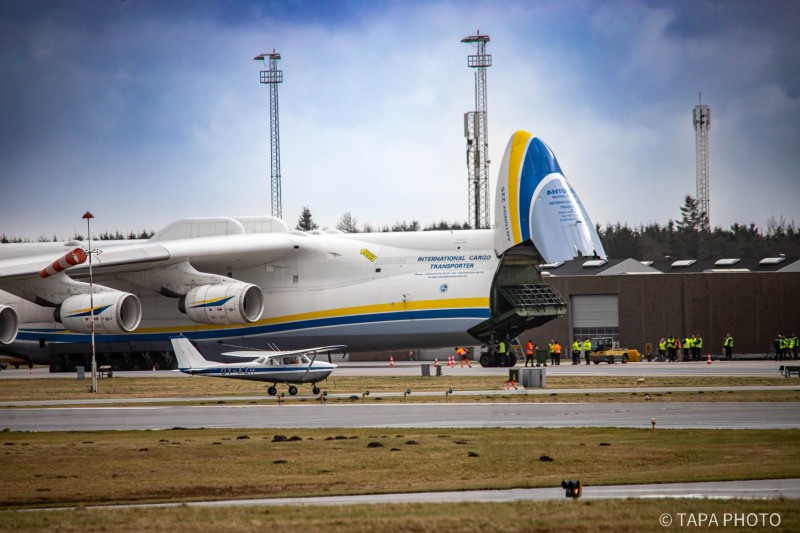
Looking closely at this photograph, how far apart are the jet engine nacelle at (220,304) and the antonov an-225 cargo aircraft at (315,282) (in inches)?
2.1

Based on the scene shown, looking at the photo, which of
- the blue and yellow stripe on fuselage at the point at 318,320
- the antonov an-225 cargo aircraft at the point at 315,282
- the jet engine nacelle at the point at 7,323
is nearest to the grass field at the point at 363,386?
the jet engine nacelle at the point at 7,323

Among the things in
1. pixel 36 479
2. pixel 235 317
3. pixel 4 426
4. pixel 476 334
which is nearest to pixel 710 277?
pixel 476 334

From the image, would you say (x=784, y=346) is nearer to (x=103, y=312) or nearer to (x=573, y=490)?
(x=103, y=312)

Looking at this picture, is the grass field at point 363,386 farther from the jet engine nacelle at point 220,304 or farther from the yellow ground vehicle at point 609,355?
the yellow ground vehicle at point 609,355

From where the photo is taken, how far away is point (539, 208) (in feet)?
127

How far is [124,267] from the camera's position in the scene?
41094 mm

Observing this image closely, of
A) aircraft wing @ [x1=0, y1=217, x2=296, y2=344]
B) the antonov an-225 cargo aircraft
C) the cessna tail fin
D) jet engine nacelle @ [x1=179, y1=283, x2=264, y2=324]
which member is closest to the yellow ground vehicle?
the antonov an-225 cargo aircraft

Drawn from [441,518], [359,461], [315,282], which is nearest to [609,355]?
[315,282]

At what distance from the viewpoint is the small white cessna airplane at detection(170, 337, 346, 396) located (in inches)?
1216

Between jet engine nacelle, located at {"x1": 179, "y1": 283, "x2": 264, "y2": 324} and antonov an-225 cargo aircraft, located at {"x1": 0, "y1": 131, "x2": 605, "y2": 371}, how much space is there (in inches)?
2.1

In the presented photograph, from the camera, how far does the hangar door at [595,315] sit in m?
62.9

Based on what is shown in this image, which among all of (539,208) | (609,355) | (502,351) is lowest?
(609,355)

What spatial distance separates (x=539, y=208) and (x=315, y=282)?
9758mm

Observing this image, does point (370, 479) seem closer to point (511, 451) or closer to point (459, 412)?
point (511, 451)
